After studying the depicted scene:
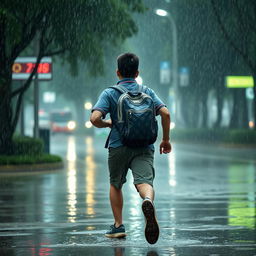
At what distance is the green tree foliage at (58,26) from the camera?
23.0m

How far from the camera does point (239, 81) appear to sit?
1882 inches

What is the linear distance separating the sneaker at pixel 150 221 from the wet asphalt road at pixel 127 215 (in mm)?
174

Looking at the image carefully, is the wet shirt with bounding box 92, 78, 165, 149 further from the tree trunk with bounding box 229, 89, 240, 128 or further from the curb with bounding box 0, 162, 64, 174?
the tree trunk with bounding box 229, 89, 240, 128

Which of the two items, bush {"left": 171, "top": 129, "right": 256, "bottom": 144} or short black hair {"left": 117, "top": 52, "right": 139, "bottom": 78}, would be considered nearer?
short black hair {"left": 117, "top": 52, "right": 139, "bottom": 78}

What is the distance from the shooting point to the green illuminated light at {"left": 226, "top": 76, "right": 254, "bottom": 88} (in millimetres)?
47438

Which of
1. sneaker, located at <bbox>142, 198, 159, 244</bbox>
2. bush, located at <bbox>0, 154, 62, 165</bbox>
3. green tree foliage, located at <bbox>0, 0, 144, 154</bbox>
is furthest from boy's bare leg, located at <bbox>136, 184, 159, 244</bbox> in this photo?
bush, located at <bbox>0, 154, 62, 165</bbox>

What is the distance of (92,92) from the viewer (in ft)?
233

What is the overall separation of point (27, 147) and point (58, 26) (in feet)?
12.2

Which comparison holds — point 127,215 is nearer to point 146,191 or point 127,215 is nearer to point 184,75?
point 146,191

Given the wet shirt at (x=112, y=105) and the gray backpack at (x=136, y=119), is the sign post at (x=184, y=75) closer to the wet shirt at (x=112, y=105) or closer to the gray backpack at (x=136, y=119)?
the wet shirt at (x=112, y=105)

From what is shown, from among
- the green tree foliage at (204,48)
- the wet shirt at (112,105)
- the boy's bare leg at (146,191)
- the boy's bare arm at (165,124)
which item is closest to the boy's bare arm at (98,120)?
the wet shirt at (112,105)

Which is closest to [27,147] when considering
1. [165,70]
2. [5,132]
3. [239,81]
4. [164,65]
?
[5,132]

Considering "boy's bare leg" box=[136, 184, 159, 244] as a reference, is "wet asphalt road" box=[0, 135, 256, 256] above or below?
below

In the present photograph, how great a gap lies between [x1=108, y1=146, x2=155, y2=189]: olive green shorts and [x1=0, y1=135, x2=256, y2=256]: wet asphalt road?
2.30 ft
